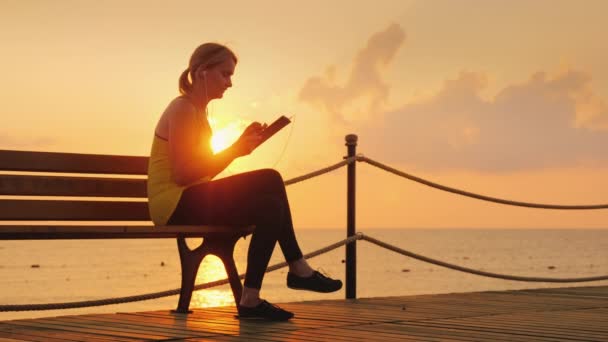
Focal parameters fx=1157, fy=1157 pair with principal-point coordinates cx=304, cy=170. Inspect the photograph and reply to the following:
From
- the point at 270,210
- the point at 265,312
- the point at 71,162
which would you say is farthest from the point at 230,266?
the point at 71,162

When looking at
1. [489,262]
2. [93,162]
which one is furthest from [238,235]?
[489,262]

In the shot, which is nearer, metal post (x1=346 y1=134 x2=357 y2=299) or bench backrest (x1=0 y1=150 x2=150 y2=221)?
bench backrest (x1=0 y1=150 x2=150 y2=221)

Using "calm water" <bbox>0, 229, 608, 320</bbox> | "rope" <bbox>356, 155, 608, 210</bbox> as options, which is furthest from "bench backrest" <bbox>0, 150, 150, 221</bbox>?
"calm water" <bbox>0, 229, 608, 320</bbox>

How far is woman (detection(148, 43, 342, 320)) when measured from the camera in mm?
6066

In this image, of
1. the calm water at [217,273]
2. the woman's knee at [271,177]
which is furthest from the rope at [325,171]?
the calm water at [217,273]

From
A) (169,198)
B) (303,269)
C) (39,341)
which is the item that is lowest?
(39,341)

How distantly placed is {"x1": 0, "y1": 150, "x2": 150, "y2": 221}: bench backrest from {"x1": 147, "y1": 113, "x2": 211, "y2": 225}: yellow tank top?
0.53 m

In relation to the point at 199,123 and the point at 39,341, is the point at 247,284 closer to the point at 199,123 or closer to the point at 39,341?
the point at 199,123

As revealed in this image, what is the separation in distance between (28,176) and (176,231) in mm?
945

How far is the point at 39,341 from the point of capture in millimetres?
5156

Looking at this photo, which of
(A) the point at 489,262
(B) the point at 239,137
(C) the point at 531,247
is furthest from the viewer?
(C) the point at 531,247

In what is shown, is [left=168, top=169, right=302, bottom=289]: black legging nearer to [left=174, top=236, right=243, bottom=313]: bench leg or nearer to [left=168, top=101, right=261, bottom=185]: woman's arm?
[left=168, top=101, right=261, bottom=185]: woman's arm

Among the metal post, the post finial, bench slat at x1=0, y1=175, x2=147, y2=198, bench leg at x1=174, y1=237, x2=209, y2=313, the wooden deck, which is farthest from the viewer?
the post finial

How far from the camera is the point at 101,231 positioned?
5977 millimetres
